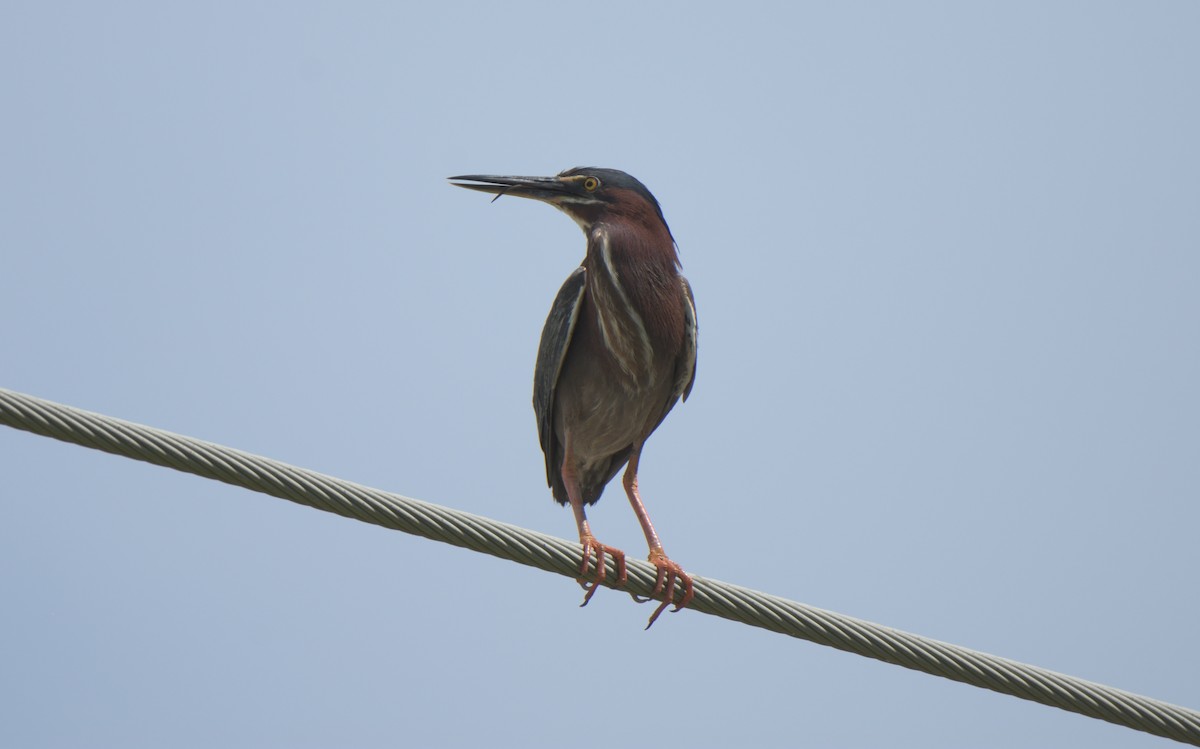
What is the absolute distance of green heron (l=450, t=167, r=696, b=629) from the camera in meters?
5.46

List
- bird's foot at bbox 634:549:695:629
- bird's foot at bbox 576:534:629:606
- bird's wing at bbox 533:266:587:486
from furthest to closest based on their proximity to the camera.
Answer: bird's wing at bbox 533:266:587:486
bird's foot at bbox 634:549:695:629
bird's foot at bbox 576:534:629:606

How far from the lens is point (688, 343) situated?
5.58m

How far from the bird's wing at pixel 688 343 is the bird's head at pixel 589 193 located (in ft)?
1.34

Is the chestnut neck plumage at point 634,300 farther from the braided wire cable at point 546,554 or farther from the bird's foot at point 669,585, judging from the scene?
the braided wire cable at point 546,554

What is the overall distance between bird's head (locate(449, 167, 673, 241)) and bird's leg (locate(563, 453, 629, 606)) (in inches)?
50.5

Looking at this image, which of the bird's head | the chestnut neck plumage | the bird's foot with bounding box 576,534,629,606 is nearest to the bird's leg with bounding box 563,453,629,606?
the bird's foot with bounding box 576,534,629,606

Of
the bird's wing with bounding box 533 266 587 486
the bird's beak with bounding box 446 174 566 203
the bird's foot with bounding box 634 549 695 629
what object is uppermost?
the bird's beak with bounding box 446 174 566 203

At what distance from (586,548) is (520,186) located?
213 centimetres

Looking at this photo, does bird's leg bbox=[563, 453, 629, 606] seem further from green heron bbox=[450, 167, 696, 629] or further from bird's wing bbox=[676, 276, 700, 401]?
bird's wing bbox=[676, 276, 700, 401]

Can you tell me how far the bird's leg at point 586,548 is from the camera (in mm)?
3932

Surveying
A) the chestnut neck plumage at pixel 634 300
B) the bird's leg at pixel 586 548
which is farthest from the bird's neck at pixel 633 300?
the bird's leg at pixel 586 548

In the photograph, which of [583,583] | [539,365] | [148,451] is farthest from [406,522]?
[539,365]

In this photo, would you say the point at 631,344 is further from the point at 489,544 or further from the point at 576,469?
the point at 489,544

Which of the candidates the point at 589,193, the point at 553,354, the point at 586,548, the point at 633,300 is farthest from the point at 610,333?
the point at 586,548
